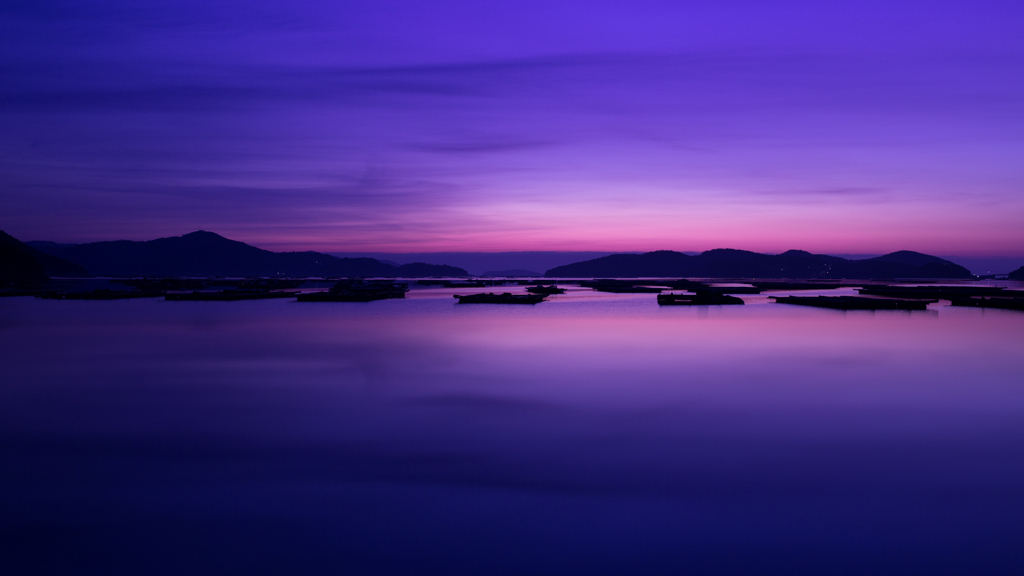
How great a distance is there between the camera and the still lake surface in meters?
4.50

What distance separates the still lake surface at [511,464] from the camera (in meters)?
4.50

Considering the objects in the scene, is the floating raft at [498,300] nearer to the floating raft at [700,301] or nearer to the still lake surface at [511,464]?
the floating raft at [700,301]

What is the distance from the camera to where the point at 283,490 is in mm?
5547

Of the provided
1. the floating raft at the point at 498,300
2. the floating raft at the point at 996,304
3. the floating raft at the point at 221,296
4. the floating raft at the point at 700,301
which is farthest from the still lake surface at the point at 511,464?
the floating raft at the point at 221,296

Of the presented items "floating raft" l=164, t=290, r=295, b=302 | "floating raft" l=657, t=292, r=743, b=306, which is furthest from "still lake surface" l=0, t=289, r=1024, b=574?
"floating raft" l=164, t=290, r=295, b=302

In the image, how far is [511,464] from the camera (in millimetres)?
6324

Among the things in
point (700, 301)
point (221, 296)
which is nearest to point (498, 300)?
point (700, 301)

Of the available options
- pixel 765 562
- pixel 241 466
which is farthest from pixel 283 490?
pixel 765 562

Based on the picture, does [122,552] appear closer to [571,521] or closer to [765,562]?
[571,521]

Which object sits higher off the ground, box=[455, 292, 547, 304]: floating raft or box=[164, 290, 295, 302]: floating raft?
box=[164, 290, 295, 302]: floating raft

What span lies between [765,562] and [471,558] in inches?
80.7

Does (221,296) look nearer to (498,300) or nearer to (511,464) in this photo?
(498,300)

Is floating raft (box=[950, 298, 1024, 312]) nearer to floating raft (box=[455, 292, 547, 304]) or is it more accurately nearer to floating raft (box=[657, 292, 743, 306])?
floating raft (box=[657, 292, 743, 306])

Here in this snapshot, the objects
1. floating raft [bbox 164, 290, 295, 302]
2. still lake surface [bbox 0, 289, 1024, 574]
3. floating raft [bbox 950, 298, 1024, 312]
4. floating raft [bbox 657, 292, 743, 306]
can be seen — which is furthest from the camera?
floating raft [bbox 164, 290, 295, 302]
